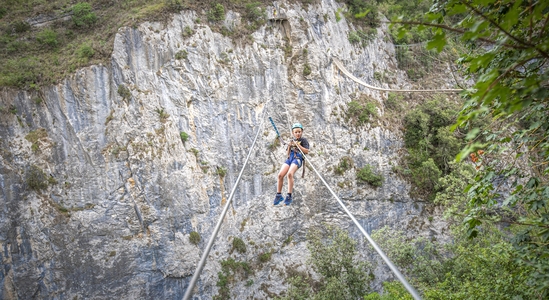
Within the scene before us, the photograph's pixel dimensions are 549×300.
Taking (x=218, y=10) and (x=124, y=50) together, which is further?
(x=218, y=10)

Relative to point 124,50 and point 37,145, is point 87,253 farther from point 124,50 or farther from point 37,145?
point 124,50

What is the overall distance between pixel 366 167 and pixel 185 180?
8552 millimetres

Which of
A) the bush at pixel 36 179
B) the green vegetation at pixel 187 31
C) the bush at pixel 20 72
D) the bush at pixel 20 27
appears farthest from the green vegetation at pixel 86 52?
the bush at pixel 36 179

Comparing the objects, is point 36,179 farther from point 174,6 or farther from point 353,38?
point 353,38

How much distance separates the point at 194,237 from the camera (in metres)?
12.7

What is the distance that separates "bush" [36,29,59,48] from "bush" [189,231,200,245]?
32.1ft

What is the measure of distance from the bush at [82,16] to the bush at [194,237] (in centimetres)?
1041

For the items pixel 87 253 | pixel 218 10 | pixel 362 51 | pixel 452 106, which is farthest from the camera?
pixel 362 51

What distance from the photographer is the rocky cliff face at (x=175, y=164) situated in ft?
37.2

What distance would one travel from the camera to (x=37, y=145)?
1165 centimetres

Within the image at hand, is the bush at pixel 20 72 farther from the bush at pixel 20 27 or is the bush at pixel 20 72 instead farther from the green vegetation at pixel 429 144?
the green vegetation at pixel 429 144

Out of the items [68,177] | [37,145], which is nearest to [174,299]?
[68,177]

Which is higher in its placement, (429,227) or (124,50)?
(124,50)

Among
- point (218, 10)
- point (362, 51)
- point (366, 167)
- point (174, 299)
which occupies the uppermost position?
point (218, 10)
